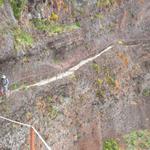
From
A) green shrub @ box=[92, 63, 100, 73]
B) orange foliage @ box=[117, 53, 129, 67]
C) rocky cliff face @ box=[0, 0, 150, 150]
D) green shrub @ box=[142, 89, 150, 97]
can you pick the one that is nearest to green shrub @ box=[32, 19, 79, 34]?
rocky cliff face @ box=[0, 0, 150, 150]

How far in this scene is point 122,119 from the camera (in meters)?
27.5

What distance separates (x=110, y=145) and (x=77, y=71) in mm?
4670

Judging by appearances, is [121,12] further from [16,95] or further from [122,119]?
[16,95]

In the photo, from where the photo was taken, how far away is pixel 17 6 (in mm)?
21938

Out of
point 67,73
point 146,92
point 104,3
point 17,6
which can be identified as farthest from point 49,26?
point 146,92

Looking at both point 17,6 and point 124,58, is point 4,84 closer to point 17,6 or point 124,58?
point 17,6

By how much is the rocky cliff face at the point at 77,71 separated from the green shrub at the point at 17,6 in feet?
0.16

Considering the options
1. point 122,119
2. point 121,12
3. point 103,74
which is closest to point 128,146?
point 122,119

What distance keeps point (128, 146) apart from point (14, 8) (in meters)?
10.8

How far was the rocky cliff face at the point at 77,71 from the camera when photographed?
2005 cm

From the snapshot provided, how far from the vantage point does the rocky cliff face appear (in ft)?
65.8

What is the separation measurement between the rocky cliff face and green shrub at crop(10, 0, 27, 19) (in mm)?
48

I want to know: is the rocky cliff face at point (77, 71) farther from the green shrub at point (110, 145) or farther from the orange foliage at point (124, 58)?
the green shrub at point (110, 145)

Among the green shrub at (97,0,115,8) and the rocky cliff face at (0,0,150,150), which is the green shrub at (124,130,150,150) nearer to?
the rocky cliff face at (0,0,150,150)
